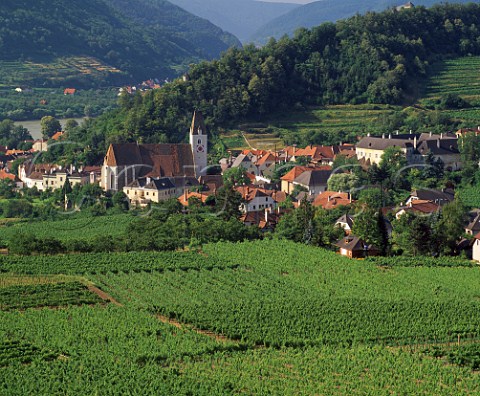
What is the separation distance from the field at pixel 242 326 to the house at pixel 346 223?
428 centimetres

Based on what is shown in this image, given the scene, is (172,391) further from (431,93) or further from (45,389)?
(431,93)

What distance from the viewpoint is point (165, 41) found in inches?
6757

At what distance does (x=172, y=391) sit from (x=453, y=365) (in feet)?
23.3

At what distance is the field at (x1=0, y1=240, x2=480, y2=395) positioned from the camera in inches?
923

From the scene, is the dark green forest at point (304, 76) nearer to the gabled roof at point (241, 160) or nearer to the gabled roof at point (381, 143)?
the gabled roof at point (241, 160)

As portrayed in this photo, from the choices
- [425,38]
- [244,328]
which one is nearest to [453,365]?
[244,328]

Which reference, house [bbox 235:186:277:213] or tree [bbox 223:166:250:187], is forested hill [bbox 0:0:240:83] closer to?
tree [bbox 223:166:250:187]

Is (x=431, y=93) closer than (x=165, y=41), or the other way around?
(x=431, y=93)

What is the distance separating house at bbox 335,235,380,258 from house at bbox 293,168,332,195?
40.2ft

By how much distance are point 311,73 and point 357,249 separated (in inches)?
1503

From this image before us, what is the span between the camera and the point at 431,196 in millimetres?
47812

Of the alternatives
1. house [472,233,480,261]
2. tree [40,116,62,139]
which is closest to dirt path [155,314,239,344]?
house [472,233,480,261]

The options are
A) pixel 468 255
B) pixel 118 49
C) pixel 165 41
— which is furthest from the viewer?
pixel 165 41

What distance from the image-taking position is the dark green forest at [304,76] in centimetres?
6694
